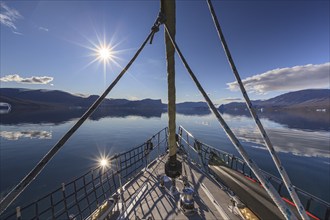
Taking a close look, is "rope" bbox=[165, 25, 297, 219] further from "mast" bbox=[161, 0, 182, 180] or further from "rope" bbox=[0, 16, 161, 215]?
"rope" bbox=[0, 16, 161, 215]

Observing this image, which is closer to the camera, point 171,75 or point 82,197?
point 171,75

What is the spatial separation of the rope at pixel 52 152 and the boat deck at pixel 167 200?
360 cm

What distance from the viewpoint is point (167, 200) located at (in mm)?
5672

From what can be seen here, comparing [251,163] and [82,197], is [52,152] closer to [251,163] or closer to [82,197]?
[251,163]

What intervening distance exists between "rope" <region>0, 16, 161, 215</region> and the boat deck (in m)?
3.60

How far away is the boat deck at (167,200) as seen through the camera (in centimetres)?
488

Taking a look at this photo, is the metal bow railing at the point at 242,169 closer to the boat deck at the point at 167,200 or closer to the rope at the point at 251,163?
the boat deck at the point at 167,200

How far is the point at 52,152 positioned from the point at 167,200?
486 cm

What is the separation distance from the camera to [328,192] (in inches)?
566

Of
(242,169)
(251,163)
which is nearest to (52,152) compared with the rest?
(251,163)

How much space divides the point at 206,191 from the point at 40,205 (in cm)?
1286

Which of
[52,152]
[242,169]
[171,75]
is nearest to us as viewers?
[52,152]

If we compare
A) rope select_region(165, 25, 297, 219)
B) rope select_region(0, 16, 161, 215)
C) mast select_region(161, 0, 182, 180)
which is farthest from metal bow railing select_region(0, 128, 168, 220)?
rope select_region(165, 25, 297, 219)

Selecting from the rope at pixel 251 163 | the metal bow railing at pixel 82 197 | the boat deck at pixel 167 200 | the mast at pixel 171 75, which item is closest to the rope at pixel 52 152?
Answer: the mast at pixel 171 75
